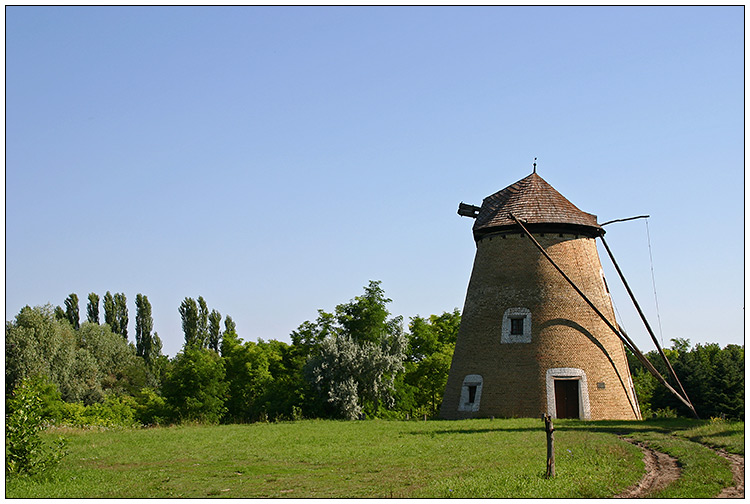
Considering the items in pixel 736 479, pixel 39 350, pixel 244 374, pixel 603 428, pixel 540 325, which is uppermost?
pixel 540 325

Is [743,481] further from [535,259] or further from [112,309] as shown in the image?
[112,309]

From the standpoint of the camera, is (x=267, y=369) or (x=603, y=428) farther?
(x=267, y=369)

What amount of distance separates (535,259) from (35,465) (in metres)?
19.9

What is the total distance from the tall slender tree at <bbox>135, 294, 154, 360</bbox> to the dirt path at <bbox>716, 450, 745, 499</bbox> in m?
57.5

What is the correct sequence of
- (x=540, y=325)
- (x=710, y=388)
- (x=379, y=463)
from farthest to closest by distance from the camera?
(x=540, y=325), (x=710, y=388), (x=379, y=463)

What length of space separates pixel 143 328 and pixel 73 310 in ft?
20.5

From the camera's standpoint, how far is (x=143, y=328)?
64188 mm

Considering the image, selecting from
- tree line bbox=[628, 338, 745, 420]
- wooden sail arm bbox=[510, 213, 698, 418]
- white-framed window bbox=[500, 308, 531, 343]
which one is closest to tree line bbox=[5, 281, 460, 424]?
white-framed window bbox=[500, 308, 531, 343]

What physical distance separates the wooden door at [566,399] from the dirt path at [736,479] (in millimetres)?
12474

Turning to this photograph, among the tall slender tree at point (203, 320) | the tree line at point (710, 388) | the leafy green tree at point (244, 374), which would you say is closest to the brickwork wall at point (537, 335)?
the tree line at point (710, 388)

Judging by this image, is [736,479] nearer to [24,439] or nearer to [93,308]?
[24,439]

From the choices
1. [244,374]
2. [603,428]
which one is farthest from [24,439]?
[244,374]

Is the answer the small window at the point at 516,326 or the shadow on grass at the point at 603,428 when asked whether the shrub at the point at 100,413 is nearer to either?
the shadow on grass at the point at 603,428

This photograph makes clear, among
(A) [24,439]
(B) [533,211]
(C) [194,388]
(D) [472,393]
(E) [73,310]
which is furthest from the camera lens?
(E) [73,310]
